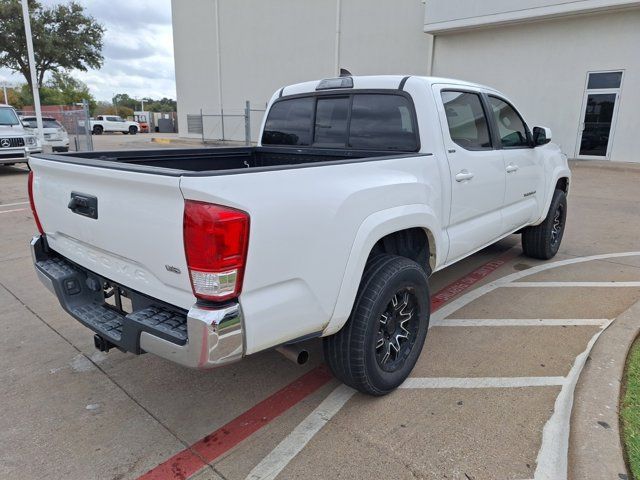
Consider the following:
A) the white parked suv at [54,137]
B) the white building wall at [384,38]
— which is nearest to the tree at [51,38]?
the white parked suv at [54,137]

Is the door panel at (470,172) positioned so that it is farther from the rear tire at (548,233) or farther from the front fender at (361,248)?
the rear tire at (548,233)

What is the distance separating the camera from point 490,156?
4012 millimetres

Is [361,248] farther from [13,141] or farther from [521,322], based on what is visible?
[13,141]

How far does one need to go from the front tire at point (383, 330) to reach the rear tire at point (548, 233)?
3077 millimetres

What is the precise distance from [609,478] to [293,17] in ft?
84.2

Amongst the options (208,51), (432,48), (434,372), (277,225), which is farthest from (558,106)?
(208,51)

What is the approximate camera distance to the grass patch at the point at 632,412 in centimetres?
236

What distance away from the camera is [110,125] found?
43.9 metres

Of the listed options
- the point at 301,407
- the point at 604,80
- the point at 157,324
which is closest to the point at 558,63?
the point at 604,80

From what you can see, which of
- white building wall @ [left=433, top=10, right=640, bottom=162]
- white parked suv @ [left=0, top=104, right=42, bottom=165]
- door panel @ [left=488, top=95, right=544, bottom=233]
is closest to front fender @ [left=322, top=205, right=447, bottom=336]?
door panel @ [left=488, top=95, right=544, bottom=233]

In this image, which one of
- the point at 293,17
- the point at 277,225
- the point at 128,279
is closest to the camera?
the point at 277,225

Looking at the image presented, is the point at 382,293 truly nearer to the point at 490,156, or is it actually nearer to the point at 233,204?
the point at 233,204

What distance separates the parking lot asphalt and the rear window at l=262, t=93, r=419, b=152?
1625mm

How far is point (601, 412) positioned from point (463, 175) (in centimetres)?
179
